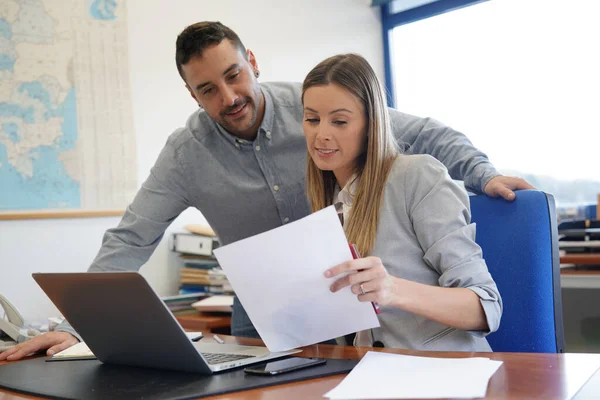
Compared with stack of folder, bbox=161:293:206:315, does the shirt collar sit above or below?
above

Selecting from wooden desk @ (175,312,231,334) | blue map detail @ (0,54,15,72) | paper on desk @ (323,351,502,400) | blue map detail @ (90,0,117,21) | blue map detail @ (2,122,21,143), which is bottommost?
wooden desk @ (175,312,231,334)

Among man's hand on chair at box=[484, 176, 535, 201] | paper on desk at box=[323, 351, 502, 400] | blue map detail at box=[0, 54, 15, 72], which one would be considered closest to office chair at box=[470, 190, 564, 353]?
man's hand on chair at box=[484, 176, 535, 201]

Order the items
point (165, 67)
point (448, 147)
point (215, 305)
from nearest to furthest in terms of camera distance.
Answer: point (448, 147) < point (215, 305) < point (165, 67)

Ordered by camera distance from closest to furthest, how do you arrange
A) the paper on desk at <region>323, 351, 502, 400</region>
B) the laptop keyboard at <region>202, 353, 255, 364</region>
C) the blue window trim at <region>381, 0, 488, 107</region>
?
the paper on desk at <region>323, 351, 502, 400</region> < the laptop keyboard at <region>202, 353, 255, 364</region> < the blue window trim at <region>381, 0, 488, 107</region>

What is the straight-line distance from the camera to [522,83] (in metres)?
3.24

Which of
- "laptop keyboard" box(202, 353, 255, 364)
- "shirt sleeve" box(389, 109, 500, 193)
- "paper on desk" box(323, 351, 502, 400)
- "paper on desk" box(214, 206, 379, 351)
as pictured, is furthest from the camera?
"shirt sleeve" box(389, 109, 500, 193)

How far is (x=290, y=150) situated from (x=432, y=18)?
1.99m

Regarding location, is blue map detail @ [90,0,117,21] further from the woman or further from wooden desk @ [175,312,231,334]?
the woman

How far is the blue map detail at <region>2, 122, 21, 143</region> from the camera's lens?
243 cm

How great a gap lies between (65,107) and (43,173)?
0.83 feet

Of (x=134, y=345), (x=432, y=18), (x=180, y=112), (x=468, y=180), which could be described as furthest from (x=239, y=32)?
(x=134, y=345)

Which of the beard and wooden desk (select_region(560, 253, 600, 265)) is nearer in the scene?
the beard

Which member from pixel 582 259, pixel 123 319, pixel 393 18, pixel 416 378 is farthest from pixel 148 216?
pixel 393 18

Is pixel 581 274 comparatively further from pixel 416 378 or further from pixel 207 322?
pixel 416 378
